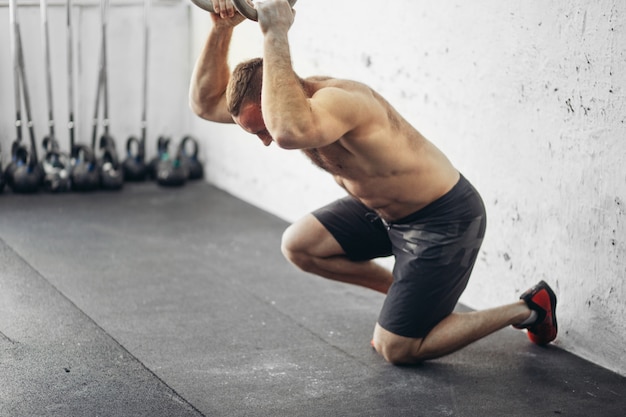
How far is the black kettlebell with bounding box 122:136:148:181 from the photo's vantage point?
5965 mm

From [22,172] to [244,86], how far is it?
3.03 meters

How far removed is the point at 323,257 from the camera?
3.52 m

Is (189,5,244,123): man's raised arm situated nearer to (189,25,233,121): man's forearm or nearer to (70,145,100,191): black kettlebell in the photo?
(189,25,233,121): man's forearm

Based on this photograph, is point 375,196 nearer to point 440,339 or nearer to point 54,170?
point 440,339

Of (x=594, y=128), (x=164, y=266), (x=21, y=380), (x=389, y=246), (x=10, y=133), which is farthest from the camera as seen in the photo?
(x=10, y=133)

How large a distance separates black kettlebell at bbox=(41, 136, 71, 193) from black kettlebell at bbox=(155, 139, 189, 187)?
1.91 ft

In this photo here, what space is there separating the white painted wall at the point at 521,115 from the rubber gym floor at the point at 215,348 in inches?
11.4

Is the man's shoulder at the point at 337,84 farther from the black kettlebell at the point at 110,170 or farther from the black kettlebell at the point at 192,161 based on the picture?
the black kettlebell at the point at 192,161

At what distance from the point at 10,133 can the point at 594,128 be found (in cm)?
386

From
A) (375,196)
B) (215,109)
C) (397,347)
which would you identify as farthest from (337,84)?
(397,347)

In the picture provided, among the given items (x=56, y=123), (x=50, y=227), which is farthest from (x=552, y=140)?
(x=56, y=123)

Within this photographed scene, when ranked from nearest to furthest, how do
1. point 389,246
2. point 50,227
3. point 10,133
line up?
1. point 389,246
2. point 50,227
3. point 10,133

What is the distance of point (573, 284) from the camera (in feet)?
11.2

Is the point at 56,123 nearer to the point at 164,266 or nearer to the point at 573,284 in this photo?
the point at 164,266
